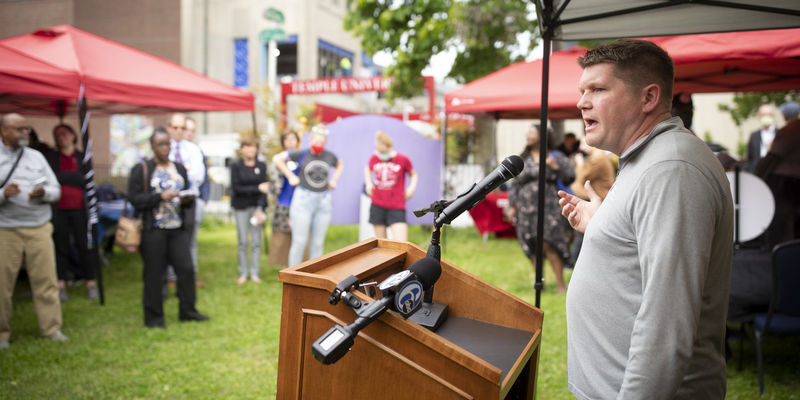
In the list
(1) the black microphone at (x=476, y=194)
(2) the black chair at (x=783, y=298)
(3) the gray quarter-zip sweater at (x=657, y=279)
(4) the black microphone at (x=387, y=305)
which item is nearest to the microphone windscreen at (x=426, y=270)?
(4) the black microphone at (x=387, y=305)

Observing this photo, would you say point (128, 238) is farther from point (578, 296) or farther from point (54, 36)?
point (578, 296)

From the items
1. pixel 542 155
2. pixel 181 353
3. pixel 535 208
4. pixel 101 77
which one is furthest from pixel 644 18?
pixel 101 77

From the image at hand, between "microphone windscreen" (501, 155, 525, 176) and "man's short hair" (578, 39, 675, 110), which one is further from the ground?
"man's short hair" (578, 39, 675, 110)

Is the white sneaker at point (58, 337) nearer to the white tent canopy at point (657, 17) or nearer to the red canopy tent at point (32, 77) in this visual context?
the red canopy tent at point (32, 77)

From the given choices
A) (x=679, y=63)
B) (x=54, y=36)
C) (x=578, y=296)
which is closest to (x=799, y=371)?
(x=679, y=63)

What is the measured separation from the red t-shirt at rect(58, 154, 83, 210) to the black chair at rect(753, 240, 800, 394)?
266 inches

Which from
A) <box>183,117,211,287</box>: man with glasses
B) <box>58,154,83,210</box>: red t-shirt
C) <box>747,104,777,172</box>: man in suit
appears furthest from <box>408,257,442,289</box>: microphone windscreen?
<box>747,104,777,172</box>: man in suit

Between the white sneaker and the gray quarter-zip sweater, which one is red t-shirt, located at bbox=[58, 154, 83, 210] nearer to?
the white sneaker

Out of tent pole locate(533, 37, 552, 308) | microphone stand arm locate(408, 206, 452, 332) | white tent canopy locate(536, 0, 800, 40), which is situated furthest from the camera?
tent pole locate(533, 37, 552, 308)

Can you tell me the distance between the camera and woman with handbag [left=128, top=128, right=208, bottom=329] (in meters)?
5.17

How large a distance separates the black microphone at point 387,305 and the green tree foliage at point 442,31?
10.0m

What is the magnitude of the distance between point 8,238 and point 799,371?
6401 millimetres

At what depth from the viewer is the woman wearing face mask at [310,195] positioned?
6.78 m

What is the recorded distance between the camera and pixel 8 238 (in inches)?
181
